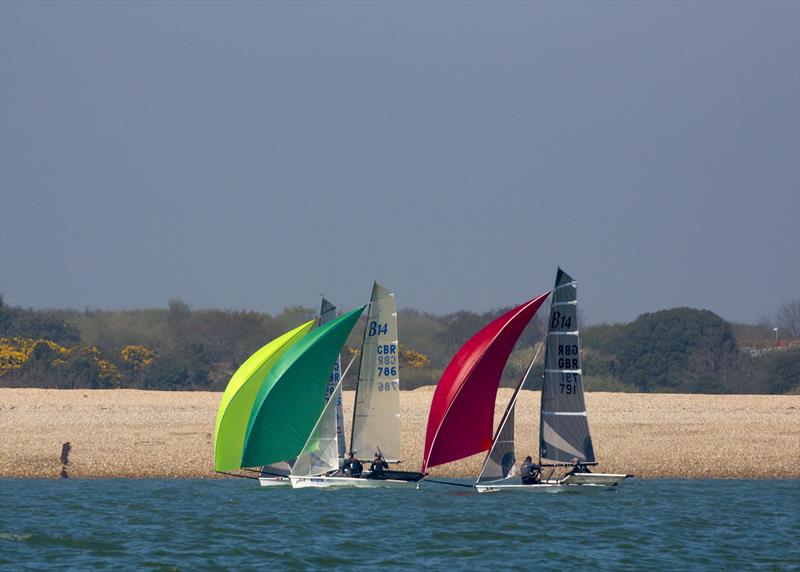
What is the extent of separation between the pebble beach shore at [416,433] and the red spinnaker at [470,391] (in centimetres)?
585

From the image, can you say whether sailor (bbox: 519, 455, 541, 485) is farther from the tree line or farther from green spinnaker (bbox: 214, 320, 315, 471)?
the tree line

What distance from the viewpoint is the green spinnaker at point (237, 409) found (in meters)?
39.7

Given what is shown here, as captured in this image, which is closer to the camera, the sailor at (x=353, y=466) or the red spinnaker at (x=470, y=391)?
the red spinnaker at (x=470, y=391)

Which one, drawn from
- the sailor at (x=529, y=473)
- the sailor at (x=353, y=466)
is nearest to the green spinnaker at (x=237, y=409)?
the sailor at (x=353, y=466)

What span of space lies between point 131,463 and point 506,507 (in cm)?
1216

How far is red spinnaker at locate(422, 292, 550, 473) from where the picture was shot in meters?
36.8

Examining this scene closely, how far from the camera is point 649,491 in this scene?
129 ft

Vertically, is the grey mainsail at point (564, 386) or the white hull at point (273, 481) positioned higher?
the grey mainsail at point (564, 386)

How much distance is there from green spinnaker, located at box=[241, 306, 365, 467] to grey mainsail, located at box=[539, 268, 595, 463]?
564 centimetres

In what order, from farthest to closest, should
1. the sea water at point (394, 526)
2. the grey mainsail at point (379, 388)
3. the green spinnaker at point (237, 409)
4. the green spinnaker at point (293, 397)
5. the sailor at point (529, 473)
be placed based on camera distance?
the green spinnaker at point (237, 409)
the green spinnaker at point (293, 397)
the grey mainsail at point (379, 388)
the sailor at point (529, 473)
the sea water at point (394, 526)

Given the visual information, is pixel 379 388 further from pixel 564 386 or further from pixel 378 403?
pixel 564 386

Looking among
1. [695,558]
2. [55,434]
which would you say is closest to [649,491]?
[695,558]

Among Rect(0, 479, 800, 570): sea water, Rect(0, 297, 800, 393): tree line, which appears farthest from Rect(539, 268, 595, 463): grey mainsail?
Rect(0, 297, 800, 393): tree line

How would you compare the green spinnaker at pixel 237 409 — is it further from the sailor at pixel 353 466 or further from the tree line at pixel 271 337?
the tree line at pixel 271 337
